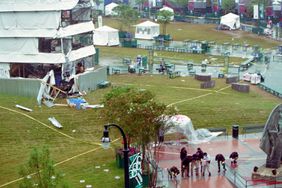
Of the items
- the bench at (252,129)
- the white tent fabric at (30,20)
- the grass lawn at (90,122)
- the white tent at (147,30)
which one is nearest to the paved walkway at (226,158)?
the bench at (252,129)

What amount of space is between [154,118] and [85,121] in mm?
13458

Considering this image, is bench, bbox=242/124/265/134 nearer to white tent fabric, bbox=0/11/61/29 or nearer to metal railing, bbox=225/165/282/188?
metal railing, bbox=225/165/282/188

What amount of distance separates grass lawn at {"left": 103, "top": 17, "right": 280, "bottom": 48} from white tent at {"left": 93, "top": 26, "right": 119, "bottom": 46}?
34.5 feet

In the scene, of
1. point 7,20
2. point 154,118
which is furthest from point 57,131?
point 7,20

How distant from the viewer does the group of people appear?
25.8m

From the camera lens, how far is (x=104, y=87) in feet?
157

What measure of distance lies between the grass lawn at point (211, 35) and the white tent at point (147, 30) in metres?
3.32

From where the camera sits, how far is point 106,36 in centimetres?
7825

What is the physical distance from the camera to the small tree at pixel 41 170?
1738 cm

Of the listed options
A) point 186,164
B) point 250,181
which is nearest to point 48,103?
point 186,164

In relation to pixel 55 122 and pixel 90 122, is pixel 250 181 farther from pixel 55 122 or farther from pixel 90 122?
pixel 55 122

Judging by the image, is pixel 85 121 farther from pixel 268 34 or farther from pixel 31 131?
pixel 268 34

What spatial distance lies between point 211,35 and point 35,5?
1773 inches

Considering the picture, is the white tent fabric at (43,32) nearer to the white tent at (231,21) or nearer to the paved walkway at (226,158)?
the paved walkway at (226,158)
